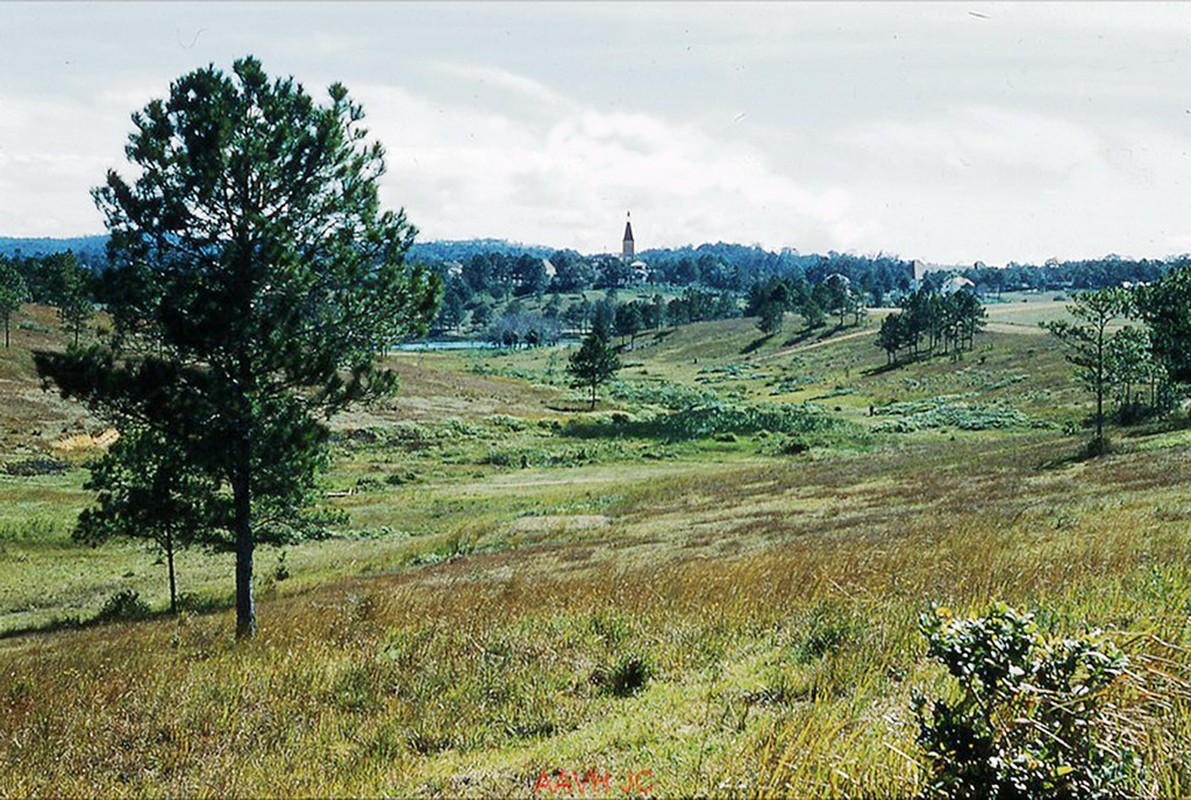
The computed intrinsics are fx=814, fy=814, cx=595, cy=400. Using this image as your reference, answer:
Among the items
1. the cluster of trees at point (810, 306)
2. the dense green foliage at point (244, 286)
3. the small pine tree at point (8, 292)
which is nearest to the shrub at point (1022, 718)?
the dense green foliage at point (244, 286)

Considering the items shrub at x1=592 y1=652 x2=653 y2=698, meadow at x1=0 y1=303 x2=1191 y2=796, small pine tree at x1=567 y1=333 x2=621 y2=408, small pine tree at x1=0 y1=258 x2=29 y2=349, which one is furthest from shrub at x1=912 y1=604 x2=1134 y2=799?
small pine tree at x1=0 y1=258 x2=29 y2=349

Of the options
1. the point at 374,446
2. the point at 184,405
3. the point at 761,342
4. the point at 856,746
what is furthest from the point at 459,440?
the point at 761,342

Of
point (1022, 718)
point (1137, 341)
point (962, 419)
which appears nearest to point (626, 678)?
point (1022, 718)

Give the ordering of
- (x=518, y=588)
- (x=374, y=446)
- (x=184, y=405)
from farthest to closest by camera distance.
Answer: (x=374, y=446) → (x=184, y=405) → (x=518, y=588)

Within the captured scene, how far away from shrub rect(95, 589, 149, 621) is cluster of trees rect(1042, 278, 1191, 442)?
40.5 m

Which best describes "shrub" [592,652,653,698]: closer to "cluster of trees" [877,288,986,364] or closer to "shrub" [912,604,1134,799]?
"shrub" [912,604,1134,799]

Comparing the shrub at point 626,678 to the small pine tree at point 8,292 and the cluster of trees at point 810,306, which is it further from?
the cluster of trees at point 810,306

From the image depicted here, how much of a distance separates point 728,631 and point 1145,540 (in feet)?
24.4

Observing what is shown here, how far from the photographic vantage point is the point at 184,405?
16.9 m

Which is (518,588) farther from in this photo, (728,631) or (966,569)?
(966,569)

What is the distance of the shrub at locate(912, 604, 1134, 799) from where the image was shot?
424cm

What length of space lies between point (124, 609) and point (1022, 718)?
26.2m

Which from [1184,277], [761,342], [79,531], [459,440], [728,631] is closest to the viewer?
[728,631]

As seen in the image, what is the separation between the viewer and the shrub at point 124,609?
23750 mm
